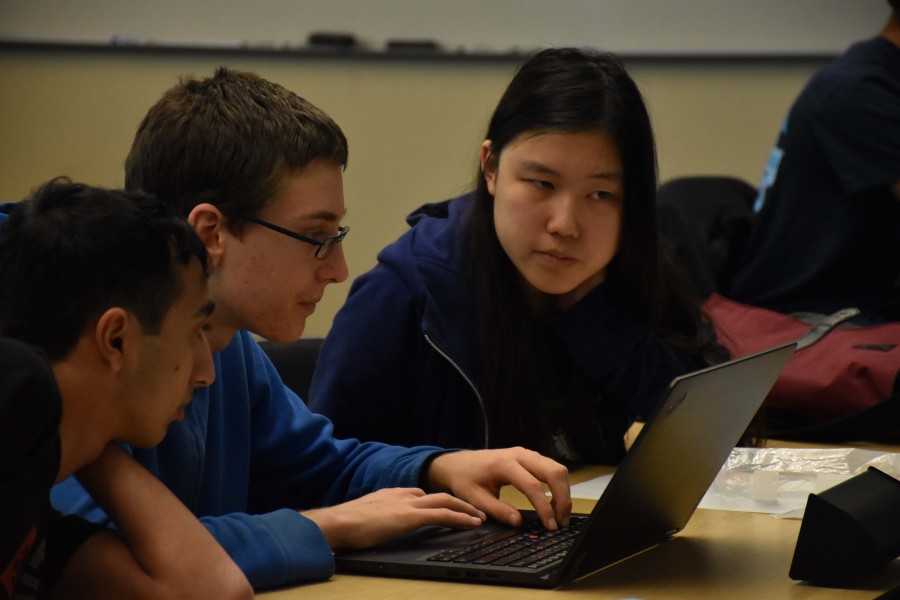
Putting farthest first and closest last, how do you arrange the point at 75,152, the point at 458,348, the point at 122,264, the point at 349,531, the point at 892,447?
the point at 75,152 < the point at 892,447 < the point at 458,348 < the point at 349,531 < the point at 122,264

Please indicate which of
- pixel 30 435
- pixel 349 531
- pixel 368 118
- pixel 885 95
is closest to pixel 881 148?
pixel 885 95

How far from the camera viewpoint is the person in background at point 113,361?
2.91ft

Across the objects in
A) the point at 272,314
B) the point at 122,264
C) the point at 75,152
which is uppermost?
the point at 122,264

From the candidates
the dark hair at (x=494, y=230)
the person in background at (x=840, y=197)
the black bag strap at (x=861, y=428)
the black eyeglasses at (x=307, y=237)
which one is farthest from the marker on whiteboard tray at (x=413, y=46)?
the black eyeglasses at (x=307, y=237)

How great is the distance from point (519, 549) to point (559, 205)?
0.62 metres

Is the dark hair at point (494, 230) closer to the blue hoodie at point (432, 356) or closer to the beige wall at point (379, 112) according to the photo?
Answer: the blue hoodie at point (432, 356)

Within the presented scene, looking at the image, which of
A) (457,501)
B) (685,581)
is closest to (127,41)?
(457,501)

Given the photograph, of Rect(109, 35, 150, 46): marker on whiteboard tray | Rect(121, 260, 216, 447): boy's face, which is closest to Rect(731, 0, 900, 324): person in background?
Rect(121, 260, 216, 447): boy's face

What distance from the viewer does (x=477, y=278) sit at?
1.70 m

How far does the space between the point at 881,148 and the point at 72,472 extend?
6.44 ft

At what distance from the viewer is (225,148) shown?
4.03ft

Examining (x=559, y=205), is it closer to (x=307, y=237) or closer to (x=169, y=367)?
(x=307, y=237)

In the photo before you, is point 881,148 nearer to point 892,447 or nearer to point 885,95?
point 885,95

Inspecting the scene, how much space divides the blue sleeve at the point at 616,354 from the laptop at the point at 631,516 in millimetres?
486
